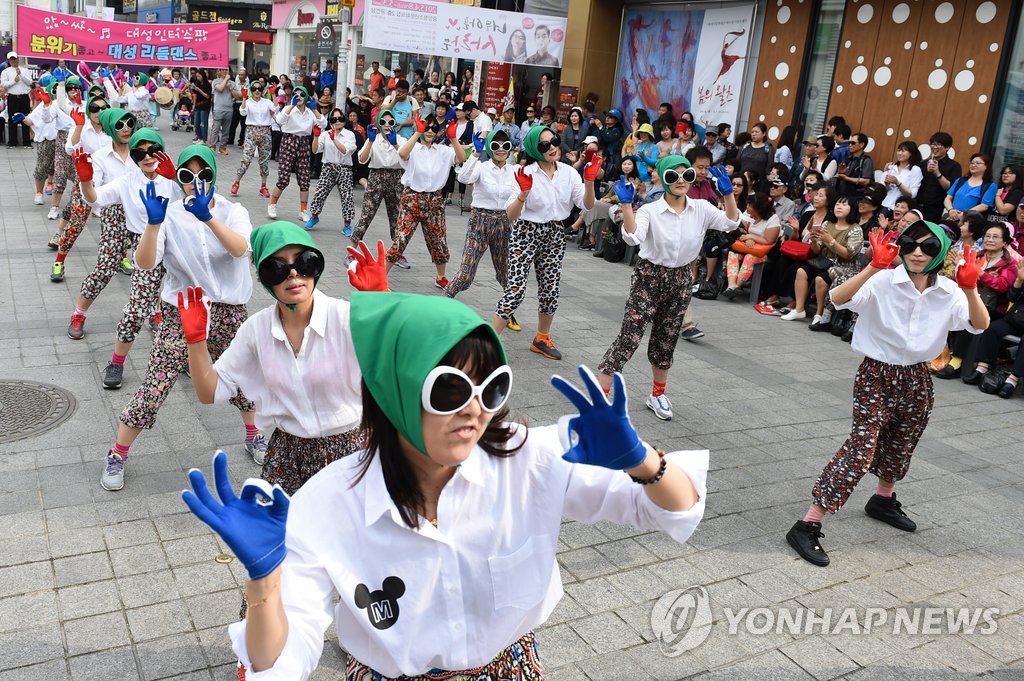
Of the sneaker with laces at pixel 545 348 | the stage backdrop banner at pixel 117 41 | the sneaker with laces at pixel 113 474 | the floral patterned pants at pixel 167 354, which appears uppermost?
the stage backdrop banner at pixel 117 41

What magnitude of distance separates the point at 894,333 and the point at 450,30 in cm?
1354

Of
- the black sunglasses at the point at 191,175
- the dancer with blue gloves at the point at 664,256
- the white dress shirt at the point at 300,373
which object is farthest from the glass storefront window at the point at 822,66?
the white dress shirt at the point at 300,373

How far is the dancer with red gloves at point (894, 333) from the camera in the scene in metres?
4.87

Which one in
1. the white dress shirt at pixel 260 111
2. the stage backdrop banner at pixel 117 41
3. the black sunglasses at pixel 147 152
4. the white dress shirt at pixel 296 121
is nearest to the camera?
the black sunglasses at pixel 147 152

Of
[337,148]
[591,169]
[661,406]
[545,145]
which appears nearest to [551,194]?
[545,145]

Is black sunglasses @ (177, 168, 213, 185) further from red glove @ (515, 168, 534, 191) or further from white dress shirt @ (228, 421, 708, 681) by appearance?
white dress shirt @ (228, 421, 708, 681)

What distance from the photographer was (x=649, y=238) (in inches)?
266

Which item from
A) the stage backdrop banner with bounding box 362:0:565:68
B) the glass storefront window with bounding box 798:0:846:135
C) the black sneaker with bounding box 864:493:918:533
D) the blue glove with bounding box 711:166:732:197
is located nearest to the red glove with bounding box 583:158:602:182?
the blue glove with bounding box 711:166:732:197

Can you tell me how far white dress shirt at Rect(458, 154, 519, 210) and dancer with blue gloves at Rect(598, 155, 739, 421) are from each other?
2.79 m

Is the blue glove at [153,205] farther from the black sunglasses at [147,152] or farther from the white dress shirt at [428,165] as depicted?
the white dress shirt at [428,165]

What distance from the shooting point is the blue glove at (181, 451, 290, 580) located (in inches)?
70.6

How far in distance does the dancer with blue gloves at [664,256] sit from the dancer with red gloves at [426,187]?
4.11 meters

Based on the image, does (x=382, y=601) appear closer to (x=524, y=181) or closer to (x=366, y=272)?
(x=366, y=272)

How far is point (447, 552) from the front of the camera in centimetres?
202
